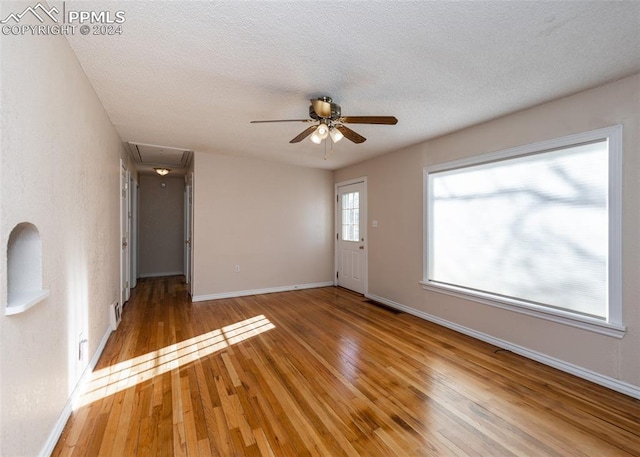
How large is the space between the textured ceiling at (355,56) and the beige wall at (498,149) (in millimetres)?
199

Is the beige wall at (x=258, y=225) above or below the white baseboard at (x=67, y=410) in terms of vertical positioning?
above

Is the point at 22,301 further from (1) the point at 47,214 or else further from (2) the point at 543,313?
(2) the point at 543,313

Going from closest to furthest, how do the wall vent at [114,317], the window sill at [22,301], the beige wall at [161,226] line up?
the window sill at [22,301]
the wall vent at [114,317]
the beige wall at [161,226]

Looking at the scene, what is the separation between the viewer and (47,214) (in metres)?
1.50

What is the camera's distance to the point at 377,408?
1.93 metres

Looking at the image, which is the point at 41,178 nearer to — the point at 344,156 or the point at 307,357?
the point at 307,357

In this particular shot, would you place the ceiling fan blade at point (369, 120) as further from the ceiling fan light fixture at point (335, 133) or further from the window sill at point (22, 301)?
the window sill at point (22, 301)

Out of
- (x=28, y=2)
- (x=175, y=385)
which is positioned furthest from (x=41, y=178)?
(x=175, y=385)

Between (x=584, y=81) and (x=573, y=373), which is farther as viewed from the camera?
(x=573, y=373)

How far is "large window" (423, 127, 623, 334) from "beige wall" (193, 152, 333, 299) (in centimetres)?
256

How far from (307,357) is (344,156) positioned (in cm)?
326

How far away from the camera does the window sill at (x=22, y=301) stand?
1.11 meters

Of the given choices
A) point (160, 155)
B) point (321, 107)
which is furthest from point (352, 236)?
point (160, 155)

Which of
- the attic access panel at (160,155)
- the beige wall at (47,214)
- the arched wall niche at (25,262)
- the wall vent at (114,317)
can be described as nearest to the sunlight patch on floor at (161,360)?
the beige wall at (47,214)
